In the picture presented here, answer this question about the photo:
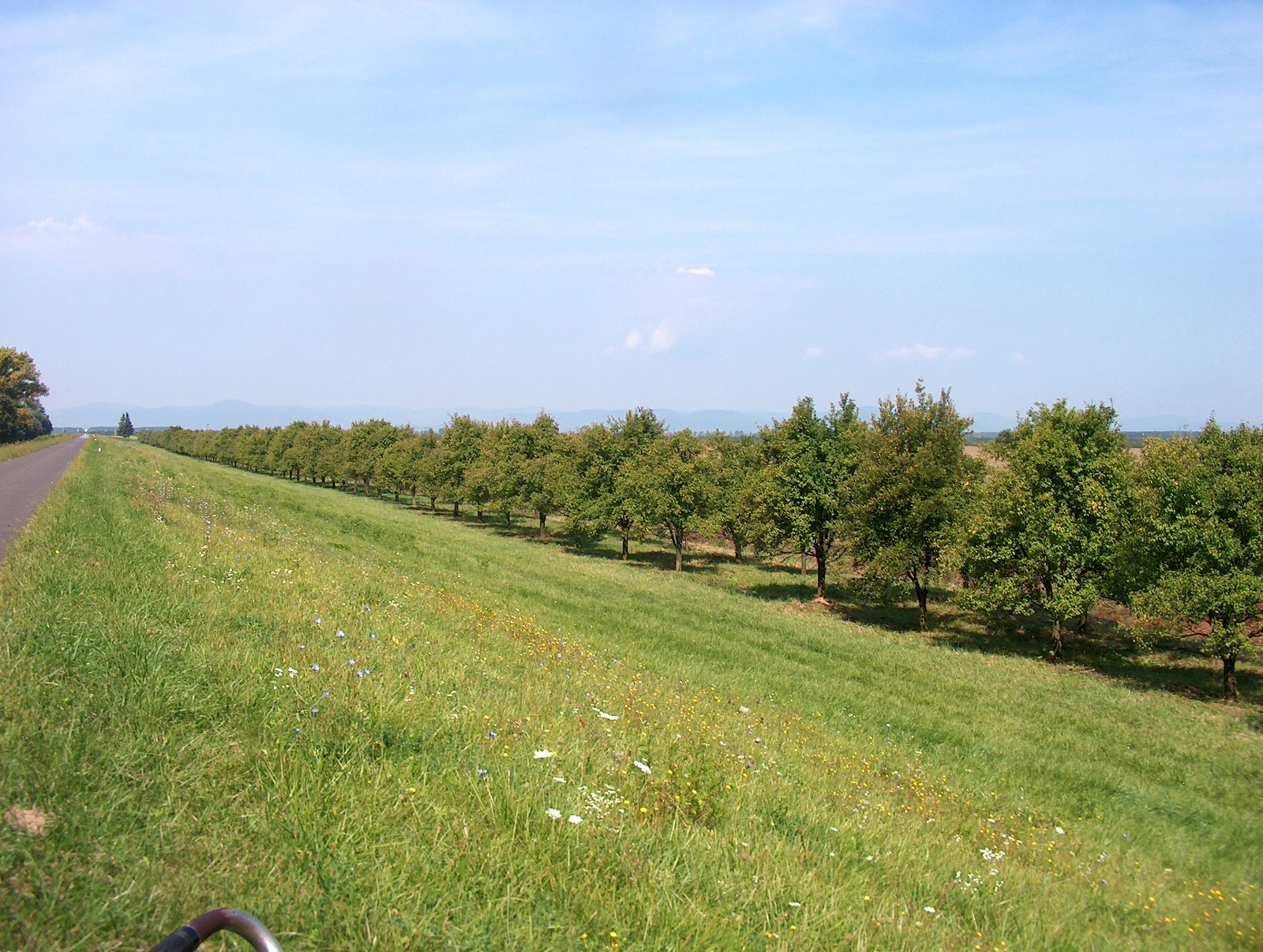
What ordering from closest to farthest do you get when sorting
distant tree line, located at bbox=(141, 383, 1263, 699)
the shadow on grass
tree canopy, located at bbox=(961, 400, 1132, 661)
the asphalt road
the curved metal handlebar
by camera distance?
the curved metal handlebar < the asphalt road < distant tree line, located at bbox=(141, 383, 1263, 699) < the shadow on grass < tree canopy, located at bbox=(961, 400, 1132, 661)

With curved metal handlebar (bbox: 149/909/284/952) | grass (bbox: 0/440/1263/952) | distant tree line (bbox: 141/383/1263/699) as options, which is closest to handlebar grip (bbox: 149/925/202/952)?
curved metal handlebar (bbox: 149/909/284/952)

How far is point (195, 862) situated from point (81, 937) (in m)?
0.59

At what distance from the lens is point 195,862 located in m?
3.64

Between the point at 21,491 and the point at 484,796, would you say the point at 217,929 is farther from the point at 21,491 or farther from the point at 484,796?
the point at 21,491

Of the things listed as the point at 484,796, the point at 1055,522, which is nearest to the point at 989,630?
the point at 1055,522

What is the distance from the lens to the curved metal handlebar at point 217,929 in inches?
88.1

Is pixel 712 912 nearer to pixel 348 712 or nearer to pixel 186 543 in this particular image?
pixel 348 712

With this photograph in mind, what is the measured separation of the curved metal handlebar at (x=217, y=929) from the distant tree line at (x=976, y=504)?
26338 millimetres

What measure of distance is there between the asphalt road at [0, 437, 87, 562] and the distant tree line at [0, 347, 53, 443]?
48758 mm

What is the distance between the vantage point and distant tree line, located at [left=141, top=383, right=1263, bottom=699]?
21.8m

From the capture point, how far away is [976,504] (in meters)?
29.8

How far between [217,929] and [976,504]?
3196 cm

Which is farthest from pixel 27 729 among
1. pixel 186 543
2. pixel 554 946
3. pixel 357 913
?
pixel 186 543

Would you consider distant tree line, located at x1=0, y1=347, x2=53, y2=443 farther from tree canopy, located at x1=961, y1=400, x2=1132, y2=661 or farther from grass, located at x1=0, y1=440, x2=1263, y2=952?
tree canopy, located at x1=961, y1=400, x2=1132, y2=661
